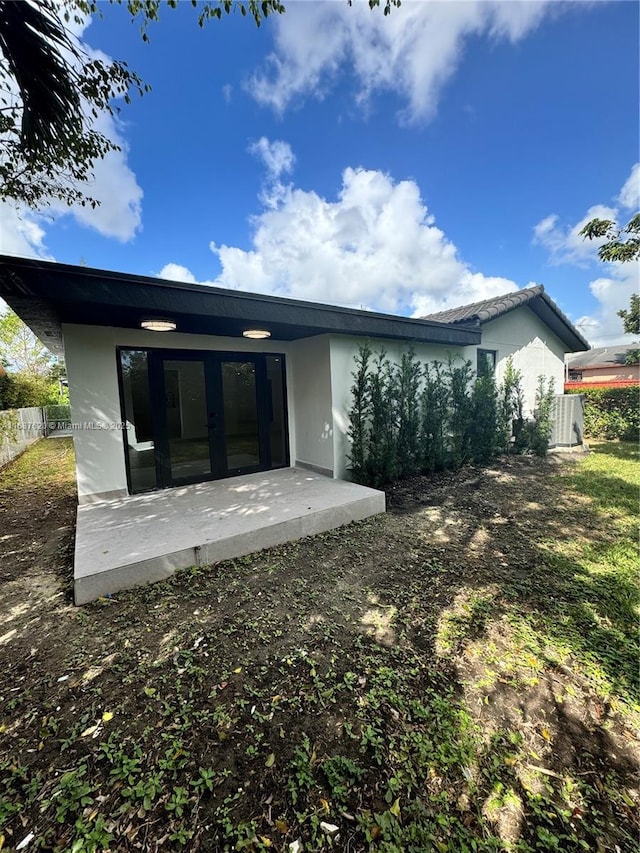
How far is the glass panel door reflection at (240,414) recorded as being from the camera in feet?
21.2

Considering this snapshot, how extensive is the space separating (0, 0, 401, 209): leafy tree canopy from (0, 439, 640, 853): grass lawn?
457 centimetres

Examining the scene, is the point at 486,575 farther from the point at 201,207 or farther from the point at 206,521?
the point at 201,207

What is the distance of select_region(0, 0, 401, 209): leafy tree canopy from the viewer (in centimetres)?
283

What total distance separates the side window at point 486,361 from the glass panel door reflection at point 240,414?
601 centimetres

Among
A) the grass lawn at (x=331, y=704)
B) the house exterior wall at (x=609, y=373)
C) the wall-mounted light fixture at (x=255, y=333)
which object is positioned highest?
the house exterior wall at (x=609, y=373)

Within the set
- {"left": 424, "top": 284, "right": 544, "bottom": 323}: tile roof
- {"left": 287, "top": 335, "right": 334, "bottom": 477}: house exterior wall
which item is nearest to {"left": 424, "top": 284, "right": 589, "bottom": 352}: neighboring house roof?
{"left": 424, "top": 284, "right": 544, "bottom": 323}: tile roof

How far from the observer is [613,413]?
11250 millimetres

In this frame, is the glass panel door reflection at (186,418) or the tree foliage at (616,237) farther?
the tree foliage at (616,237)

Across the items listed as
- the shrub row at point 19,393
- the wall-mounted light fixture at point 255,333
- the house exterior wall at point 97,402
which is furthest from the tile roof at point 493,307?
the shrub row at point 19,393

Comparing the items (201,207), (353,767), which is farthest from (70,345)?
(201,207)

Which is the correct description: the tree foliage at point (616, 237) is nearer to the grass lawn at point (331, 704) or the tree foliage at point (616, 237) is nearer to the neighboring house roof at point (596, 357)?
the grass lawn at point (331, 704)

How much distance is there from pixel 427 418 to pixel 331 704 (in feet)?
19.2

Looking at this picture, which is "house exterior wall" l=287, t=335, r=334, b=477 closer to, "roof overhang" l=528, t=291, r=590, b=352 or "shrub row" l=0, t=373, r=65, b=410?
"roof overhang" l=528, t=291, r=590, b=352

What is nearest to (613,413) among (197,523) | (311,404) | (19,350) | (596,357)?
(311,404)
